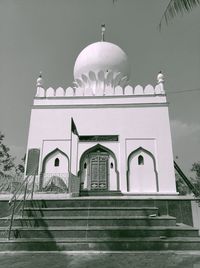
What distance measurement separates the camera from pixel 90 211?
567cm

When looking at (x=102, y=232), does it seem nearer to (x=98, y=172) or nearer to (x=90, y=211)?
(x=90, y=211)

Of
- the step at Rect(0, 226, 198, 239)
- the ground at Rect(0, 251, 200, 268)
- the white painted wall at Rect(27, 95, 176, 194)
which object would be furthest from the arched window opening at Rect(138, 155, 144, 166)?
the ground at Rect(0, 251, 200, 268)

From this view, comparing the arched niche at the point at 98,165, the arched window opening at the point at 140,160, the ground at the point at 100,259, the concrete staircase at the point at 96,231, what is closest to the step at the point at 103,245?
the concrete staircase at the point at 96,231

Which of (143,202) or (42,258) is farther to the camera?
(143,202)

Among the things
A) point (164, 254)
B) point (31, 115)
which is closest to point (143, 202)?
point (164, 254)

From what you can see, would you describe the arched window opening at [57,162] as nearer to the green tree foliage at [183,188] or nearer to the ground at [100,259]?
the ground at [100,259]

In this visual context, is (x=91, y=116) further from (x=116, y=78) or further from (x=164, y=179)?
(x=164, y=179)

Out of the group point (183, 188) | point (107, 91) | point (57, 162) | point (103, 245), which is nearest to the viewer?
point (103, 245)

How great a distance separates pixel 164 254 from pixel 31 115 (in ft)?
29.6

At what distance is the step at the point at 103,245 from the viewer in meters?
4.16

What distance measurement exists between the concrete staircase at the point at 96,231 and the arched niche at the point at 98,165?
169 inches

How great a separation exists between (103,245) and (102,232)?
44 cm

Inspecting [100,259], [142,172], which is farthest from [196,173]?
[100,259]

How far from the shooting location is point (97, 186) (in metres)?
10.0
